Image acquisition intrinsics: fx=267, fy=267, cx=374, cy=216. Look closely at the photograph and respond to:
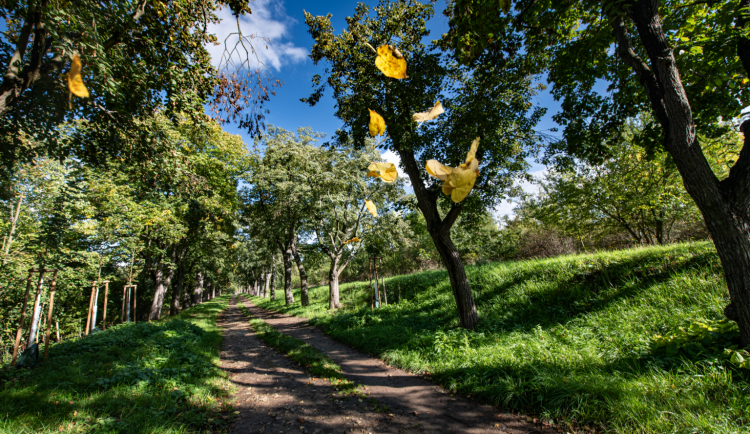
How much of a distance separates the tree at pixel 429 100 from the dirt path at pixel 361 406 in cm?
271

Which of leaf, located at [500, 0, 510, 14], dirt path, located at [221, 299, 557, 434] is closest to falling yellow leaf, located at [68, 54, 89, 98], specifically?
leaf, located at [500, 0, 510, 14]

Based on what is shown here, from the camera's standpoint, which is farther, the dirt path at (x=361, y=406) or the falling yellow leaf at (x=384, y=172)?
the dirt path at (x=361, y=406)

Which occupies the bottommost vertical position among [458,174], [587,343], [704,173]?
[587,343]

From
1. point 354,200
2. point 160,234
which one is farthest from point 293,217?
point 160,234

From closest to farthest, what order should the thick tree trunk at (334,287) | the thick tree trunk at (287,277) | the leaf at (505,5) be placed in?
the leaf at (505,5), the thick tree trunk at (334,287), the thick tree trunk at (287,277)

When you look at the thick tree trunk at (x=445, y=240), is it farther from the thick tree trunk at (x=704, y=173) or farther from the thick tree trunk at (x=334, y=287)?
the thick tree trunk at (x=334, y=287)

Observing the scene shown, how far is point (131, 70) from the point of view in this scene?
13.9 ft

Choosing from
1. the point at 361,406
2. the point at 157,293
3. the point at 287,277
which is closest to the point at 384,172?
the point at 361,406

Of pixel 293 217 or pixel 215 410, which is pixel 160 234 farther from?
pixel 215 410

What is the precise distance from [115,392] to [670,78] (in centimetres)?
838

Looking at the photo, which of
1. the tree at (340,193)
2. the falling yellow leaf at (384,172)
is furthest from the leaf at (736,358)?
the tree at (340,193)

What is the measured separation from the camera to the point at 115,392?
12.3ft

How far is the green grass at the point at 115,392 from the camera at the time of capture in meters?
3.01

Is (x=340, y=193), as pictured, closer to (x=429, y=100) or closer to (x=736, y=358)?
(x=429, y=100)
